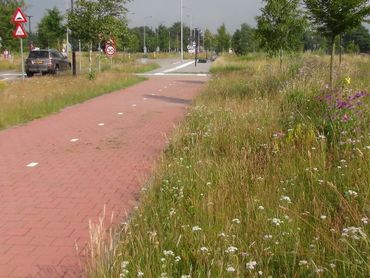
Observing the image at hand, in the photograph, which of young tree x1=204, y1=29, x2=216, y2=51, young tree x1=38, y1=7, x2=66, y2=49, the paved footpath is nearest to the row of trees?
the paved footpath

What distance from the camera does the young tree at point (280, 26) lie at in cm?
2177

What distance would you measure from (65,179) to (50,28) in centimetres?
5098

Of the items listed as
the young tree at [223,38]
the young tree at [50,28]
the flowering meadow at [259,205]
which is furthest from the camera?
the young tree at [223,38]

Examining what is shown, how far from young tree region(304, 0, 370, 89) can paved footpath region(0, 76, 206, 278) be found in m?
4.54

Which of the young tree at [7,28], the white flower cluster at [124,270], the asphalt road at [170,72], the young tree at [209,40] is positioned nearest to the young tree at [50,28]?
the young tree at [7,28]

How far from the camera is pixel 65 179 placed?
6715 mm

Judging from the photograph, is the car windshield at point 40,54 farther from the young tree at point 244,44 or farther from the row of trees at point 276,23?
the young tree at point 244,44

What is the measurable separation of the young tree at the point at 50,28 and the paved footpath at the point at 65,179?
41.3 m

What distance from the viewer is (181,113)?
45.1 feet

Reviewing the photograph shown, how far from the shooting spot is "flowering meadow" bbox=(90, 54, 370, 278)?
3223 millimetres

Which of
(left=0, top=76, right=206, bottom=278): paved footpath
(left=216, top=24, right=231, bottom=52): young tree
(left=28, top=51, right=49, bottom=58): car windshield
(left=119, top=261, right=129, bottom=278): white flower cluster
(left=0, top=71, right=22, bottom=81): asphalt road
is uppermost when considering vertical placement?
(left=216, top=24, right=231, bottom=52): young tree

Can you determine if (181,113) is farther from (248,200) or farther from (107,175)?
(248,200)

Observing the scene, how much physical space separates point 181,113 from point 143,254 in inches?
409

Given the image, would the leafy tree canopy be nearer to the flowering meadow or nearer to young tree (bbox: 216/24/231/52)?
the flowering meadow
